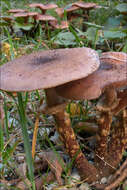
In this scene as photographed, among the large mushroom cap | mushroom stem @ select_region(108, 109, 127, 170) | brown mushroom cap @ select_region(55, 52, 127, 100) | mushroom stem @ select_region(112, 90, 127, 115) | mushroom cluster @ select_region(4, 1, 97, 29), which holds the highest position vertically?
mushroom cluster @ select_region(4, 1, 97, 29)

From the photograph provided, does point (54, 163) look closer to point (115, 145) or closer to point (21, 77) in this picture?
point (115, 145)

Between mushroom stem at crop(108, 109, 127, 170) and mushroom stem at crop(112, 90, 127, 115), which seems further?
mushroom stem at crop(108, 109, 127, 170)

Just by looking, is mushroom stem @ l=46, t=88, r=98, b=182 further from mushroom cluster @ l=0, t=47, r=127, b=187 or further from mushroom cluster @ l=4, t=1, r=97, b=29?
mushroom cluster @ l=4, t=1, r=97, b=29

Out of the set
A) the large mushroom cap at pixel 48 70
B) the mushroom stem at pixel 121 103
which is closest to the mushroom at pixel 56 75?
the large mushroom cap at pixel 48 70

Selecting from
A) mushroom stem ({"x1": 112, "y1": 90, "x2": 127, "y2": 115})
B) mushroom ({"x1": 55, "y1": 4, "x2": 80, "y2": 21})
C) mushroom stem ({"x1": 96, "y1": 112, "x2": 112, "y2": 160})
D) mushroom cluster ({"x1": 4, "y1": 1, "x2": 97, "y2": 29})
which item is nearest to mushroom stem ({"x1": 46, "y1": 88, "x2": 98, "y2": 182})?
mushroom stem ({"x1": 96, "y1": 112, "x2": 112, "y2": 160})

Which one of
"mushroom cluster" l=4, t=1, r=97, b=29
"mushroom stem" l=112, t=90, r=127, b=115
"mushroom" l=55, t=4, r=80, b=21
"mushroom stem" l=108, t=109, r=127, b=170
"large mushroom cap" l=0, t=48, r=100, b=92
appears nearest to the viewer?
"large mushroom cap" l=0, t=48, r=100, b=92

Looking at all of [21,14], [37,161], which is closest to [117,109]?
[37,161]

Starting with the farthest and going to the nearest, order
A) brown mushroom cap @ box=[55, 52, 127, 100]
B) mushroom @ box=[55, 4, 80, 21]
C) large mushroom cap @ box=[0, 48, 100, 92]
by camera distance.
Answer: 1. mushroom @ box=[55, 4, 80, 21]
2. brown mushroom cap @ box=[55, 52, 127, 100]
3. large mushroom cap @ box=[0, 48, 100, 92]

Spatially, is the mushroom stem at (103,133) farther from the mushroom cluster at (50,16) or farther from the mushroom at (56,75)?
the mushroom cluster at (50,16)
